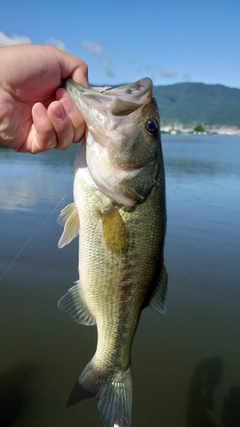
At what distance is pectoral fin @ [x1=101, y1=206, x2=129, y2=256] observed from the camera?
2217 mm

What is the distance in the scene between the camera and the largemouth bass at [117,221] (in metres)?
2.21

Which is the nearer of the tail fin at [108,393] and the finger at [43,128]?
the finger at [43,128]

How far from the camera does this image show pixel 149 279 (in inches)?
93.0

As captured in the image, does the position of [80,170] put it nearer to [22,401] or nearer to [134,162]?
[134,162]

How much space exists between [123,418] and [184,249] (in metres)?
5.57

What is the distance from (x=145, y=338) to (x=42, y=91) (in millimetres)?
3684

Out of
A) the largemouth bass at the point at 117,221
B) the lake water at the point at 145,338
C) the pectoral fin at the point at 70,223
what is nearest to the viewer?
the largemouth bass at the point at 117,221

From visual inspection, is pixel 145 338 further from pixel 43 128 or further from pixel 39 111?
pixel 39 111

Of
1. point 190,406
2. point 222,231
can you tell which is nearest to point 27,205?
point 222,231

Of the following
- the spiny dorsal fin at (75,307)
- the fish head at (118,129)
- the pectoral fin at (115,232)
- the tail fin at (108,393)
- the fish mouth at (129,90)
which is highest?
the fish mouth at (129,90)

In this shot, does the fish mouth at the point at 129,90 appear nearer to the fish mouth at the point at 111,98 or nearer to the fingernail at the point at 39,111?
the fish mouth at the point at 111,98

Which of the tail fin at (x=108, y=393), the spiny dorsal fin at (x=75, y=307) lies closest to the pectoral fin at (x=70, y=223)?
the spiny dorsal fin at (x=75, y=307)

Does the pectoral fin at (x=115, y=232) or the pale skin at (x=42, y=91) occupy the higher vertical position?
the pale skin at (x=42, y=91)

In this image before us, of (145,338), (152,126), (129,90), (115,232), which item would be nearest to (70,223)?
(115,232)
